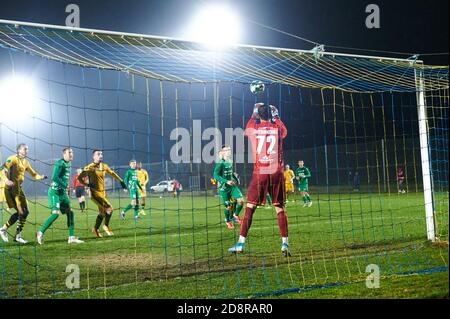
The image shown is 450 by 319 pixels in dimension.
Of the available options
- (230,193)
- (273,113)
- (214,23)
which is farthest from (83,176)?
(214,23)

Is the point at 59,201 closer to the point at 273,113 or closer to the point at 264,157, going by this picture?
the point at 264,157

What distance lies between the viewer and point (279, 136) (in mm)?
7262

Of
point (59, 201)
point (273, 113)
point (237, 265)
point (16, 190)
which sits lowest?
point (237, 265)

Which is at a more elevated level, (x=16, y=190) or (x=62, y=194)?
(x=16, y=190)

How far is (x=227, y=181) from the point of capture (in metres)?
10.3

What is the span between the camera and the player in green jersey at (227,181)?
34.3 feet

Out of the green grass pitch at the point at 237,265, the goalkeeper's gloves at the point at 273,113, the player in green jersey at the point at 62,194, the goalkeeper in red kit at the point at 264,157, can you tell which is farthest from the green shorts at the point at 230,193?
the goalkeeper's gloves at the point at 273,113

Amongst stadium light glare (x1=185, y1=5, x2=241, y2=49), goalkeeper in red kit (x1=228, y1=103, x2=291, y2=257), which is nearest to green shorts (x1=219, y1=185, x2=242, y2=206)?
goalkeeper in red kit (x1=228, y1=103, x2=291, y2=257)

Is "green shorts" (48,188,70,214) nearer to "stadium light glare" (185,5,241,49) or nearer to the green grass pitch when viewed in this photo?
the green grass pitch

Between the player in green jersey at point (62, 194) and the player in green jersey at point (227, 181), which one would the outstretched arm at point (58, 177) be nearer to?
the player in green jersey at point (62, 194)

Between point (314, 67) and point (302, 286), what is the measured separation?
4637mm

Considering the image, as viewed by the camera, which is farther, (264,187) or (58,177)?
(58,177)
